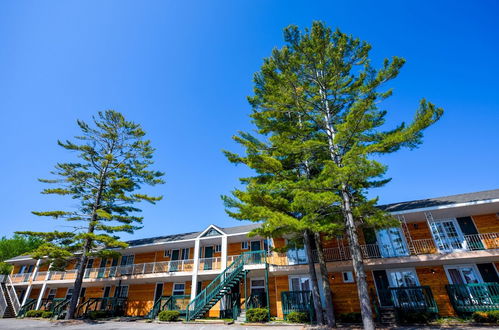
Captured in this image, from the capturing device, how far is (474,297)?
12141 mm

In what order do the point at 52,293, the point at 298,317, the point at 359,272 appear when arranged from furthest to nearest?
the point at 52,293
the point at 298,317
the point at 359,272

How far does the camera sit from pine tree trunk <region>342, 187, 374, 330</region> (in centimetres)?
904

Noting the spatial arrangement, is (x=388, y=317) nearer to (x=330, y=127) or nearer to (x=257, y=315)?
(x=257, y=315)

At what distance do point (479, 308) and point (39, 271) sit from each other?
40754 millimetres

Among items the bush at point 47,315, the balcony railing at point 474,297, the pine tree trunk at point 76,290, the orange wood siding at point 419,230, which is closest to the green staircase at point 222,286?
the pine tree trunk at point 76,290

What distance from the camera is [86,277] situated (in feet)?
72.5

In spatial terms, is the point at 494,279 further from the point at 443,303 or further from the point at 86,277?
the point at 86,277

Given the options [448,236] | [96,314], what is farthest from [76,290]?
[448,236]

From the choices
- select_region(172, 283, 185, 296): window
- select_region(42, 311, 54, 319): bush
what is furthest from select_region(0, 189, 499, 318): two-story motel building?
select_region(42, 311, 54, 319): bush

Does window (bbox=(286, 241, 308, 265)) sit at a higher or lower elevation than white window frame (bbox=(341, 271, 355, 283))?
higher

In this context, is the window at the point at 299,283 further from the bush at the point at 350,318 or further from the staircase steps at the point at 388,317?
the staircase steps at the point at 388,317

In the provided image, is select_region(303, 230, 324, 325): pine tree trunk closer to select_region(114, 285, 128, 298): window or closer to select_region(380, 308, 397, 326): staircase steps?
select_region(380, 308, 397, 326): staircase steps

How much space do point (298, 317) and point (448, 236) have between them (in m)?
10.8

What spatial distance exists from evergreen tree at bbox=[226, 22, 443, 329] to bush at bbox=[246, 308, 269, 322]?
6.25 metres
